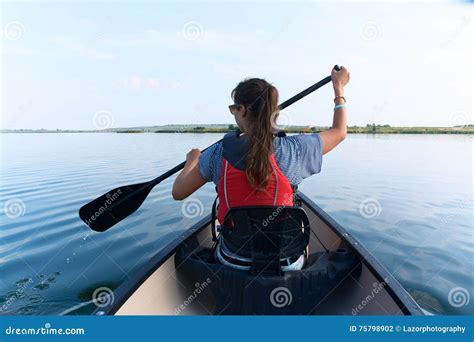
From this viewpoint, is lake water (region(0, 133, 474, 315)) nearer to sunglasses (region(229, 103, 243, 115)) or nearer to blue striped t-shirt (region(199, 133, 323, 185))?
blue striped t-shirt (region(199, 133, 323, 185))

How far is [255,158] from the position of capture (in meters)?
1.74

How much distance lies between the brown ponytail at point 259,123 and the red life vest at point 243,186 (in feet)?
0.13

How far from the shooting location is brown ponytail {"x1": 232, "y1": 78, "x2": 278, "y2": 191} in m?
1.75

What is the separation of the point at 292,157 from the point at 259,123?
0.27m

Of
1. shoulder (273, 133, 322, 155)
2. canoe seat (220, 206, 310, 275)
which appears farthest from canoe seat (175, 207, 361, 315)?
shoulder (273, 133, 322, 155)

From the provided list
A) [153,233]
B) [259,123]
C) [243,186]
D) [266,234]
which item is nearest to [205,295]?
[266,234]

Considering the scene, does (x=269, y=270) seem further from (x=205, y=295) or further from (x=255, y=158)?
(x=205, y=295)

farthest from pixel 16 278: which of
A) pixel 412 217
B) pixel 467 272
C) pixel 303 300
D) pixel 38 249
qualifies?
pixel 412 217

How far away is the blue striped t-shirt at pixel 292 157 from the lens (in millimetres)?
1848

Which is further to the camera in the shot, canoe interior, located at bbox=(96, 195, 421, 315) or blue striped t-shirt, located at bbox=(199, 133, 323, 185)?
canoe interior, located at bbox=(96, 195, 421, 315)

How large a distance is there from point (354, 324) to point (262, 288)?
741mm

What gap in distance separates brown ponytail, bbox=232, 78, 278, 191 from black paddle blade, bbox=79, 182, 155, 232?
1.74m

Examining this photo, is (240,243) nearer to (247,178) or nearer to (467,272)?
(247,178)

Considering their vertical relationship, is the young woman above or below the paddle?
above
